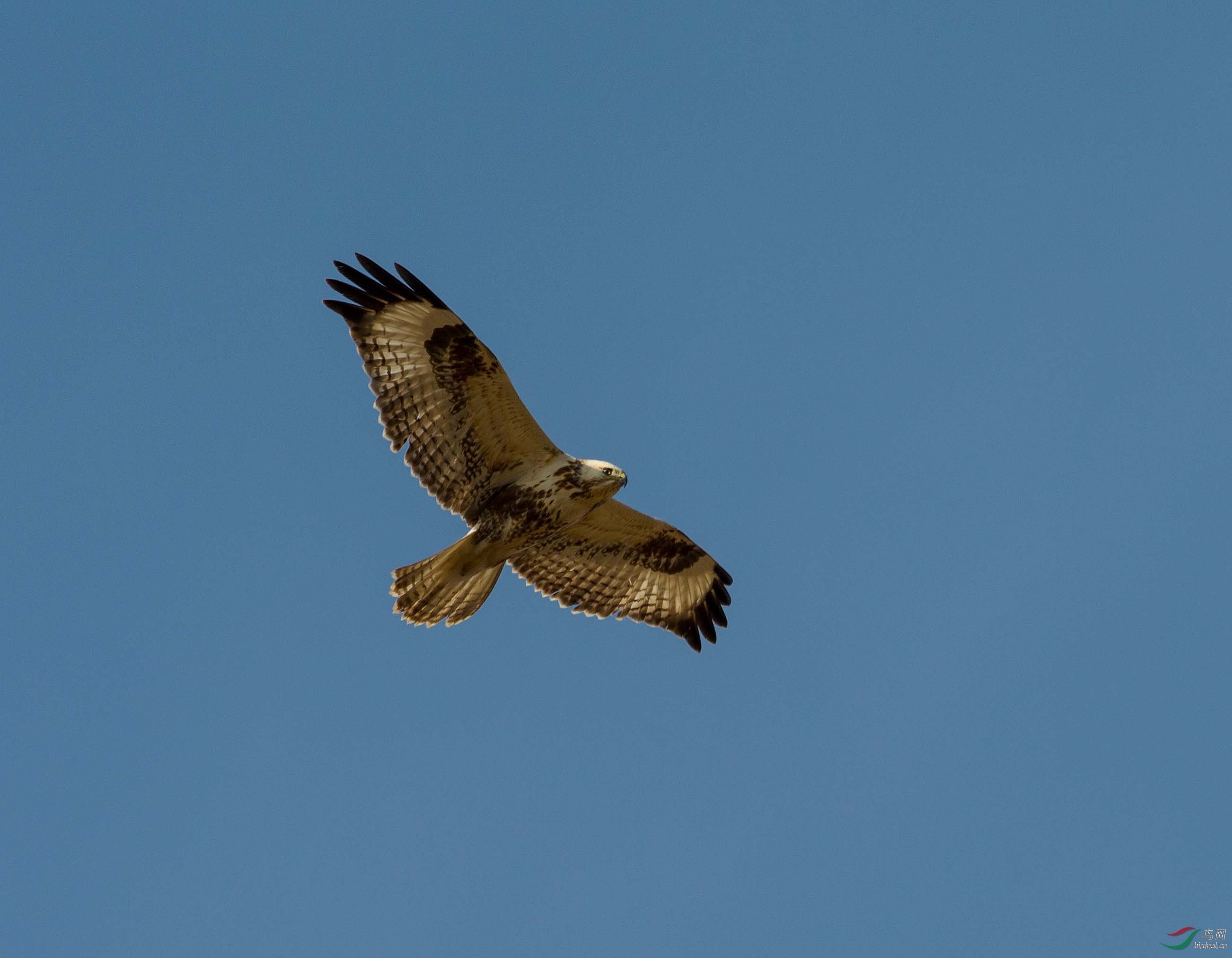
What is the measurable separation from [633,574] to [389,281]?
3.73 metres

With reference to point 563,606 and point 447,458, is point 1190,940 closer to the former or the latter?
point 563,606

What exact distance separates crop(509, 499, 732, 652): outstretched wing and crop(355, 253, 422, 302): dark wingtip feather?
262cm

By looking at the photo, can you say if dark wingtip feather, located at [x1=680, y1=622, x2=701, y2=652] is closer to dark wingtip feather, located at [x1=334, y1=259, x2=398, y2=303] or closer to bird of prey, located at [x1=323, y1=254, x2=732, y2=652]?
bird of prey, located at [x1=323, y1=254, x2=732, y2=652]

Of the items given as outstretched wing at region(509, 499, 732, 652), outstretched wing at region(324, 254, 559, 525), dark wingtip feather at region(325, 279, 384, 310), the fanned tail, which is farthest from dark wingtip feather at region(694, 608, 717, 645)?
dark wingtip feather at region(325, 279, 384, 310)

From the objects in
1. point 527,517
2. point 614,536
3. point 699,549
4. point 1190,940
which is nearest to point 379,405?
point 527,517

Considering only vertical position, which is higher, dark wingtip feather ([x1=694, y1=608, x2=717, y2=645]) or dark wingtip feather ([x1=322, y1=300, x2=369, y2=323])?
dark wingtip feather ([x1=322, y1=300, x2=369, y2=323])

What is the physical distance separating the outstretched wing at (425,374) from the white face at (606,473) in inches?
16.2

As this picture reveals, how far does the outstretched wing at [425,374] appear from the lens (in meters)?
10.6

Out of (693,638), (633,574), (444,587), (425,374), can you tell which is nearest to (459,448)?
(425,374)

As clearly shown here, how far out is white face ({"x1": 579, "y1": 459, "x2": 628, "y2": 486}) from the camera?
10.8m

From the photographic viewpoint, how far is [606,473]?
1077 cm

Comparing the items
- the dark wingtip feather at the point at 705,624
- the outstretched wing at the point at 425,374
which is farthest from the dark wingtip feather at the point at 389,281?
the dark wingtip feather at the point at 705,624

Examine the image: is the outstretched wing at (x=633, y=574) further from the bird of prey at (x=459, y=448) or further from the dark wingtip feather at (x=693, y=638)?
the bird of prey at (x=459, y=448)

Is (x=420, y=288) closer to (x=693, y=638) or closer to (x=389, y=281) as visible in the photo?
(x=389, y=281)
